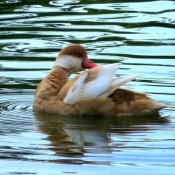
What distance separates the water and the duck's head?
71cm

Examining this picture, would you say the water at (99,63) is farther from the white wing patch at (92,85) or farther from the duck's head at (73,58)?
the duck's head at (73,58)

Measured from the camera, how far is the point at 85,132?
10.6 meters

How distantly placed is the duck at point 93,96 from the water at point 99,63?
0.41ft

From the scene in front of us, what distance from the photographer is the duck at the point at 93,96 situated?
11219mm

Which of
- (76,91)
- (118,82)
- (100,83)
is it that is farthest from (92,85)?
(118,82)

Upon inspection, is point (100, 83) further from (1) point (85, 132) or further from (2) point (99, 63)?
(2) point (99, 63)

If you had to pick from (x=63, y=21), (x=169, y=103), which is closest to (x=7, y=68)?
(x=169, y=103)

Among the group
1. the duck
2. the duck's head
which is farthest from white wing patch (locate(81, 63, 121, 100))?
the duck's head

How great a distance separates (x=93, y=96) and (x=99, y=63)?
10.2ft

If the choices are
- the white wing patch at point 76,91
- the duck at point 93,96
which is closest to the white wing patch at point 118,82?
the duck at point 93,96

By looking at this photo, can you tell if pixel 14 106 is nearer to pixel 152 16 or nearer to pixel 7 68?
pixel 7 68

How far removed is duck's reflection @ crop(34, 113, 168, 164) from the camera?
9.41 m

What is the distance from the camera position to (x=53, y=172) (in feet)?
28.8

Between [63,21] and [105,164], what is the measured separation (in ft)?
31.1
